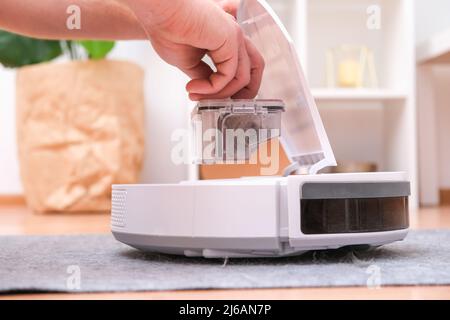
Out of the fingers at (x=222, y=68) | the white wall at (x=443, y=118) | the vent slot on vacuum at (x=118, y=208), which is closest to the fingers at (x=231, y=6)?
the fingers at (x=222, y=68)

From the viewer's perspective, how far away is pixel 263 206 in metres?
0.67

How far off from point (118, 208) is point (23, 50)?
50.5 inches

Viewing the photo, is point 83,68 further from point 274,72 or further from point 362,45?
point 274,72

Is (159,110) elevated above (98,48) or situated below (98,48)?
below

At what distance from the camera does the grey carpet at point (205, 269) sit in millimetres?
583

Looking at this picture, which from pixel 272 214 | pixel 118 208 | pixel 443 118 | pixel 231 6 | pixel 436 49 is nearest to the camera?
pixel 272 214

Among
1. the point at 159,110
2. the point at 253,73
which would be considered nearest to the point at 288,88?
the point at 253,73

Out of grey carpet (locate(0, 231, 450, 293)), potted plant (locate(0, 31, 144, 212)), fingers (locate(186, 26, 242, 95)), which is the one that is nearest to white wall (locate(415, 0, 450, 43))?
potted plant (locate(0, 31, 144, 212))

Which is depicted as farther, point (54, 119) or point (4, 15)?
point (54, 119)

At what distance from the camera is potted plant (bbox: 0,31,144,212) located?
6.12 ft

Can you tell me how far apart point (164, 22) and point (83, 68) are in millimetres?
1270

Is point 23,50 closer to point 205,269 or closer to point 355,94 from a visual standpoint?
point 355,94
